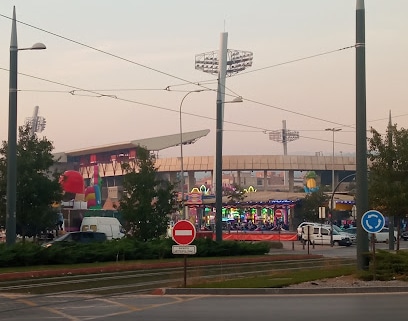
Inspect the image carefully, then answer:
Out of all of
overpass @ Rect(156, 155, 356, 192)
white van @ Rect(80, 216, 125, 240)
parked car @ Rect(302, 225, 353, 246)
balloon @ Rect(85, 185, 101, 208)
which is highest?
overpass @ Rect(156, 155, 356, 192)

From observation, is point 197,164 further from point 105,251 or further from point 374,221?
point 374,221

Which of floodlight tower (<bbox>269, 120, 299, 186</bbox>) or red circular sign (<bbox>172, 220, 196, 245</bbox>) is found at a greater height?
floodlight tower (<bbox>269, 120, 299, 186</bbox>)

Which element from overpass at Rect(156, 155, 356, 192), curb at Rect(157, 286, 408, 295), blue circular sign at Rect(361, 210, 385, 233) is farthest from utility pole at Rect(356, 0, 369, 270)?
overpass at Rect(156, 155, 356, 192)

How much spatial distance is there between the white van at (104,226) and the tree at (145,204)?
849 centimetres

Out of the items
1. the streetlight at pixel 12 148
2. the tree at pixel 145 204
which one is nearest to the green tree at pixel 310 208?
the tree at pixel 145 204

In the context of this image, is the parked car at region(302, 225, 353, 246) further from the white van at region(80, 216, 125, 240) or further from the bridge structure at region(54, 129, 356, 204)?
the bridge structure at region(54, 129, 356, 204)

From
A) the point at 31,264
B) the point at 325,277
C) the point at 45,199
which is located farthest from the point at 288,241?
the point at 325,277

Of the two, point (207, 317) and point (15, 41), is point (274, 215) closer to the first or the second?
point (15, 41)

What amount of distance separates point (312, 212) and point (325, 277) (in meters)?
69.4

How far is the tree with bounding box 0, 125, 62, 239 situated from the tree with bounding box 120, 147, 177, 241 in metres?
4.70

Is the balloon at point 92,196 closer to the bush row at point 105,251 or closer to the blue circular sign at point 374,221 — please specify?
the bush row at point 105,251

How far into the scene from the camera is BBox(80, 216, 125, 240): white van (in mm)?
56062

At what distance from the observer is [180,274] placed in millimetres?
28266

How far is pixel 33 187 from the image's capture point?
136 feet
